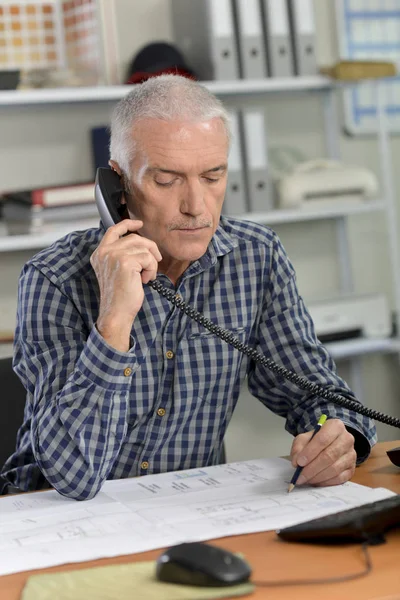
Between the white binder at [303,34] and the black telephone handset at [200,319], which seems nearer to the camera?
the black telephone handset at [200,319]

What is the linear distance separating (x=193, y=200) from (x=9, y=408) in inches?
20.2

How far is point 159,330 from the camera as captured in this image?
1.60 metres

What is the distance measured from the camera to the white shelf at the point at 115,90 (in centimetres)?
270

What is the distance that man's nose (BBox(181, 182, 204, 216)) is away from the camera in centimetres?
150

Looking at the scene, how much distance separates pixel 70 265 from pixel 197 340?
0.83ft

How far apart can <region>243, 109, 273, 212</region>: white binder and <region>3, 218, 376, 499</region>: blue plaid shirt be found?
117 cm

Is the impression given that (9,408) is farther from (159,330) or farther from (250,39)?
(250,39)

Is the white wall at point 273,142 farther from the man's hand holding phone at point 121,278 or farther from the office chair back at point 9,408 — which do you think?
the man's hand holding phone at point 121,278

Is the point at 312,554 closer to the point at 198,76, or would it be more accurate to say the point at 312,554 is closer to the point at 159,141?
the point at 159,141

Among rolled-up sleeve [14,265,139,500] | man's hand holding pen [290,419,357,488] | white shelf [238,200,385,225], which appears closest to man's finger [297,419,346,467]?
man's hand holding pen [290,419,357,488]

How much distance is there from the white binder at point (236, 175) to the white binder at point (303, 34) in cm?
31

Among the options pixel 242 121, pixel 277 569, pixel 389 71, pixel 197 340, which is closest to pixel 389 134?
pixel 389 71

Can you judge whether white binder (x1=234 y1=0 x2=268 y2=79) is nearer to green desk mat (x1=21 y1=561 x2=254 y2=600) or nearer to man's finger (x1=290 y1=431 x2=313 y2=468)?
man's finger (x1=290 y1=431 x2=313 y2=468)

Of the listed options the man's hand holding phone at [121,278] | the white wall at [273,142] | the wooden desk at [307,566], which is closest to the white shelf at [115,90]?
the white wall at [273,142]
